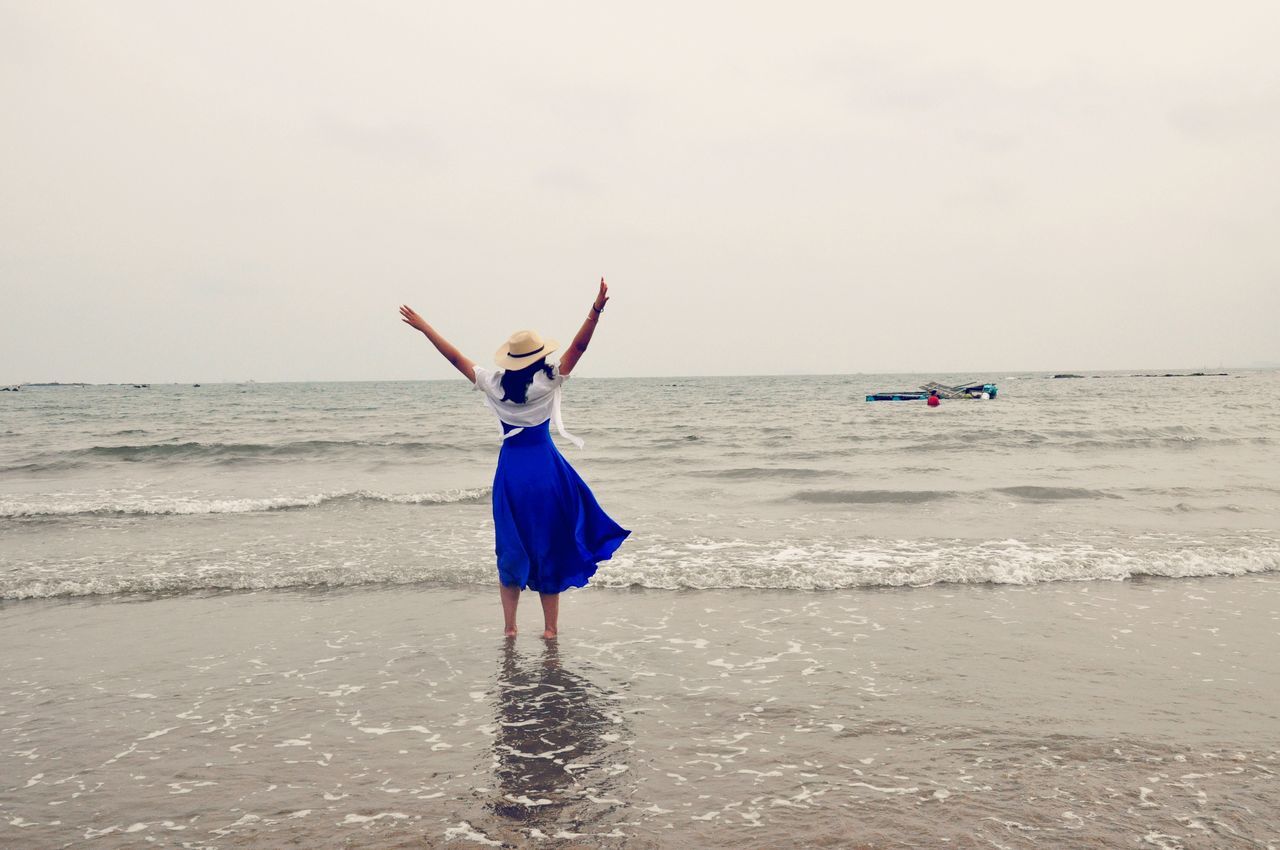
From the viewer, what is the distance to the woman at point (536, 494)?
6.16 m

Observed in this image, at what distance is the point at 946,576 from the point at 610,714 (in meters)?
5.14

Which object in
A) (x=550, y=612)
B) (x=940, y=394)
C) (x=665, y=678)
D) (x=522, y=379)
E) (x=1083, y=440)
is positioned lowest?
(x=665, y=678)

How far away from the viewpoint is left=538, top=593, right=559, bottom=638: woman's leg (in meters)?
6.59

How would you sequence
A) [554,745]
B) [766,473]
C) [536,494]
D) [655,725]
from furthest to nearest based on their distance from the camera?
A: 1. [766,473]
2. [536,494]
3. [655,725]
4. [554,745]

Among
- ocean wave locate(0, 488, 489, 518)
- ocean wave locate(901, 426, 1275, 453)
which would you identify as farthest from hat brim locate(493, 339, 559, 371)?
ocean wave locate(901, 426, 1275, 453)

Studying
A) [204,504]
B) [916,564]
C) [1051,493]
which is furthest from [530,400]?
[1051,493]

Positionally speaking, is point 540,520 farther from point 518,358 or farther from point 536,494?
point 518,358

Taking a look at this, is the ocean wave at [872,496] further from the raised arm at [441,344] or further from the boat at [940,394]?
the boat at [940,394]

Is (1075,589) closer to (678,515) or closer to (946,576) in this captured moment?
(946,576)

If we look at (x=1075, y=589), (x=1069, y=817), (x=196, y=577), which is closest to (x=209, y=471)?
(x=196, y=577)

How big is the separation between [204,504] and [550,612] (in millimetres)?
10888

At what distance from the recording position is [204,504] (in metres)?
14.8

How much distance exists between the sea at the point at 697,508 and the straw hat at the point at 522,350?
12.0 ft

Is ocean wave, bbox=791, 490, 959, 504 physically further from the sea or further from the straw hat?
Result: the straw hat
